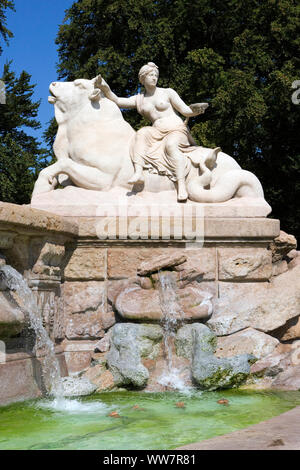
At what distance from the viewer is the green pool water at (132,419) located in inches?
136

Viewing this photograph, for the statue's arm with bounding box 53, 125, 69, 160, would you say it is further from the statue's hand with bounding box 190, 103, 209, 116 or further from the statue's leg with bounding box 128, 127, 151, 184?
the statue's hand with bounding box 190, 103, 209, 116

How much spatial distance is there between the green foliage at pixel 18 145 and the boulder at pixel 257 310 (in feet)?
42.2

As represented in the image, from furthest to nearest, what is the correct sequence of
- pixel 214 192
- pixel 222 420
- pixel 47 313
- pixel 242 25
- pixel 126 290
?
pixel 242 25 < pixel 214 192 < pixel 126 290 < pixel 47 313 < pixel 222 420

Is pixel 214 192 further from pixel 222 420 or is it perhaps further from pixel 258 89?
pixel 258 89

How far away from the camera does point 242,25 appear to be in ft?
61.8

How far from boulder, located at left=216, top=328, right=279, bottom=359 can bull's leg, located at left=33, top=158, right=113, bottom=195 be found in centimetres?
213

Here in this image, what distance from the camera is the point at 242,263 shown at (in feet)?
20.1

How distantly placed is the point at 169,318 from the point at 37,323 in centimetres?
125

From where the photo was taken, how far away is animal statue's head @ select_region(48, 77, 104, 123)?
22.3ft

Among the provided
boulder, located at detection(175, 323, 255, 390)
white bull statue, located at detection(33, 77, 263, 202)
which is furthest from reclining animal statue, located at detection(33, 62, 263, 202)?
boulder, located at detection(175, 323, 255, 390)

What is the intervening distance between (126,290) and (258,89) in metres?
12.9
